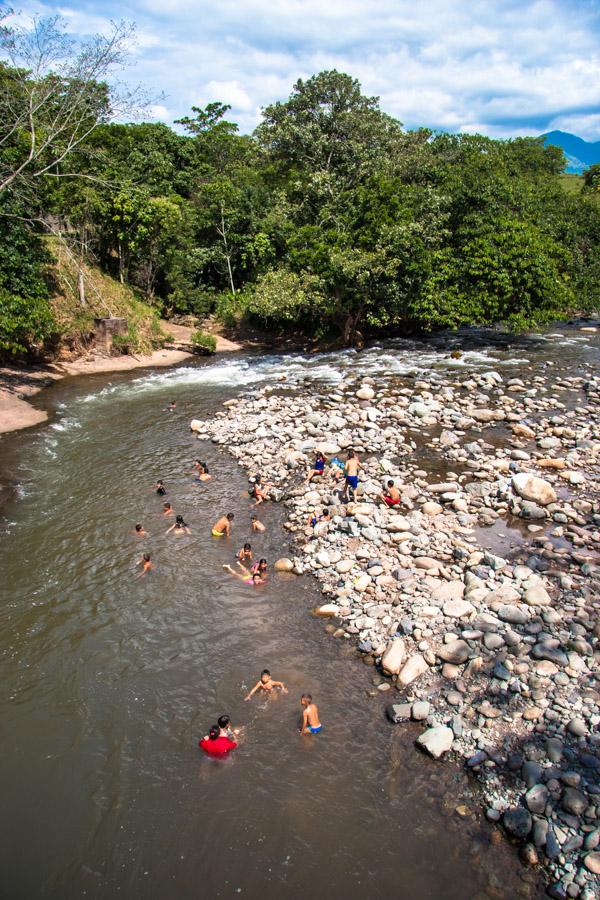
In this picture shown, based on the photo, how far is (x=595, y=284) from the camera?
1331 inches

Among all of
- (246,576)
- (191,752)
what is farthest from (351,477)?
(191,752)

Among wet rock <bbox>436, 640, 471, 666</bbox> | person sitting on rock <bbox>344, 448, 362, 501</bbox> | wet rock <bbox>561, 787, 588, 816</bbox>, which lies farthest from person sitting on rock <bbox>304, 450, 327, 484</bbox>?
wet rock <bbox>561, 787, 588, 816</bbox>

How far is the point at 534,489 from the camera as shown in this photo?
14805mm

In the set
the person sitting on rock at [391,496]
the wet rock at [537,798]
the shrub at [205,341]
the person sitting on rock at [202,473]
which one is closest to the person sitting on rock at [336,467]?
the person sitting on rock at [391,496]

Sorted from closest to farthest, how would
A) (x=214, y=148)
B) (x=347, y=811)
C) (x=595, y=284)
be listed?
(x=347, y=811) → (x=595, y=284) → (x=214, y=148)

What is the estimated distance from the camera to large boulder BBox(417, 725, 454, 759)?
8281 millimetres

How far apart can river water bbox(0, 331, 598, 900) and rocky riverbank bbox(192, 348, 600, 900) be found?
1.82ft

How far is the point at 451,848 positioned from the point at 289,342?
106 feet

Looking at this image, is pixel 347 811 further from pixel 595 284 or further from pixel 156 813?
pixel 595 284

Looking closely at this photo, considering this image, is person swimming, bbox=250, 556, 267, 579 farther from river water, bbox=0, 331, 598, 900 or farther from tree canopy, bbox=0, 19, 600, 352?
tree canopy, bbox=0, 19, 600, 352

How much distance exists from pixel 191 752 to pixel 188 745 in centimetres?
15

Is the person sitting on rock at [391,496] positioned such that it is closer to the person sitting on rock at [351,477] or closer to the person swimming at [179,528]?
the person sitting on rock at [351,477]

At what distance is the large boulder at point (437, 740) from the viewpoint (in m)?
8.28

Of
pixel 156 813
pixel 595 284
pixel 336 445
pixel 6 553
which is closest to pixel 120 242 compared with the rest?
pixel 336 445
